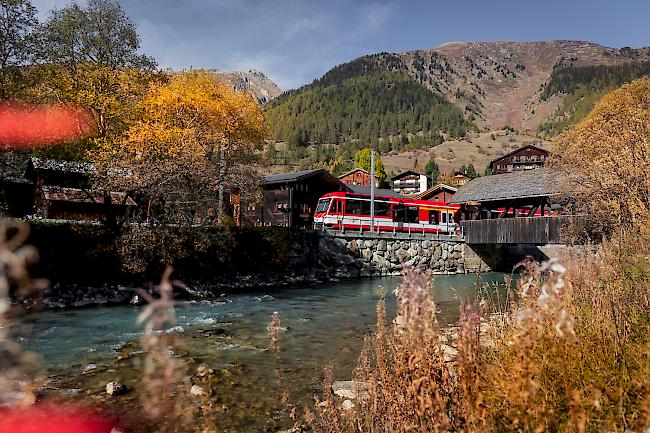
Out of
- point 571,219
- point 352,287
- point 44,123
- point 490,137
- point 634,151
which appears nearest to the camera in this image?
point 634,151

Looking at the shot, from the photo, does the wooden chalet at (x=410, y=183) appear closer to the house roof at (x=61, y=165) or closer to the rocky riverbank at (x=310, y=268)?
the rocky riverbank at (x=310, y=268)

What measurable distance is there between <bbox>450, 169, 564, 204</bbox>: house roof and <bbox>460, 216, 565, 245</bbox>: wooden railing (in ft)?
5.77

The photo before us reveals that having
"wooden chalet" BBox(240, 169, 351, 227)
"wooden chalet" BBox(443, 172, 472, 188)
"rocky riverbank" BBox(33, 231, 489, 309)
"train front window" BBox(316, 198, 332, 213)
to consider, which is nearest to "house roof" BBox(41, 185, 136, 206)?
"rocky riverbank" BBox(33, 231, 489, 309)

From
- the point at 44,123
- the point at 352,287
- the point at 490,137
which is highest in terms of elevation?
the point at 490,137

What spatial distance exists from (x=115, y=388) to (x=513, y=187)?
98.9 feet

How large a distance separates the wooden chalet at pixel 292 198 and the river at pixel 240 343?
75.3 feet

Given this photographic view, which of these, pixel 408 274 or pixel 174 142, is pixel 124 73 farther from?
pixel 408 274

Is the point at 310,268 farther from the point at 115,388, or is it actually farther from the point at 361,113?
the point at 361,113

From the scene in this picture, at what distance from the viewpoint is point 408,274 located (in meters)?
3.02

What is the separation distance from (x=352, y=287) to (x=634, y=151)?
1582 cm

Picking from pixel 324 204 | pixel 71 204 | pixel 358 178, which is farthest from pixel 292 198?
pixel 358 178

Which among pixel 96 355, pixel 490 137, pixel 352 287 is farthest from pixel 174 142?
pixel 490 137

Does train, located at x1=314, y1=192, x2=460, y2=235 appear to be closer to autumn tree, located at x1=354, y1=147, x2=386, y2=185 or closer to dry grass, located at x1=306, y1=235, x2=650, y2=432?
dry grass, located at x1=306, y1=235, x2=650, y2=432

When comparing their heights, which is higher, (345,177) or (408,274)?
(345,177)
